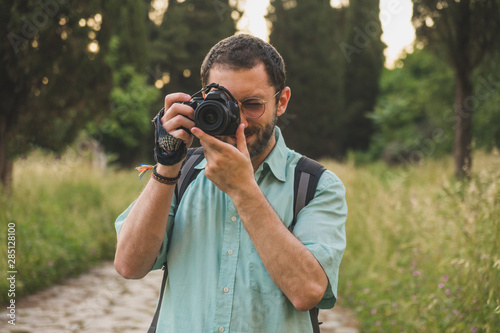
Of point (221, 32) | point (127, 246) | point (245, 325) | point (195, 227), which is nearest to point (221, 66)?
point (195, 227)

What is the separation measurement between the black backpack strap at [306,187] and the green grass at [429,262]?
124cm

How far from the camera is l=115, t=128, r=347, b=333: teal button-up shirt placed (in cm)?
159

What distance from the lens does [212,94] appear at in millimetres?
1647

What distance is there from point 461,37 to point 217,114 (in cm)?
652

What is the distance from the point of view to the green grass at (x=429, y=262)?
3178 mm

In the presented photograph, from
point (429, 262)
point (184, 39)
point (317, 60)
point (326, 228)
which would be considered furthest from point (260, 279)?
point (184, 39)

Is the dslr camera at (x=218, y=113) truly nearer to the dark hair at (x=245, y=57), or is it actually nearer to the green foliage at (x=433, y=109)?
the dark hair at (x=245, y=57)

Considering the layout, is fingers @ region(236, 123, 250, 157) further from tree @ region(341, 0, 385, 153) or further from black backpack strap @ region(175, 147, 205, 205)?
tree @ region(341, 0, 385, 153)

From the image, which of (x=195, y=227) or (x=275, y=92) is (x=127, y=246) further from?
(x=275, y=92)

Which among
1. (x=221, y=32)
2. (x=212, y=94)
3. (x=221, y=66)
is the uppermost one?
(x=221, y=32)

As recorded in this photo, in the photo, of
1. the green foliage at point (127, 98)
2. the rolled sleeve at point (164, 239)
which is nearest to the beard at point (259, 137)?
the rolled sleeve at point (164, 239)

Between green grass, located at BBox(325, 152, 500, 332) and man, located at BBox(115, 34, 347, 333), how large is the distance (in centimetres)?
139

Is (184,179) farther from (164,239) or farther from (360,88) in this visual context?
(360,88)

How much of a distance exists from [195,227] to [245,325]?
0.35 metres
